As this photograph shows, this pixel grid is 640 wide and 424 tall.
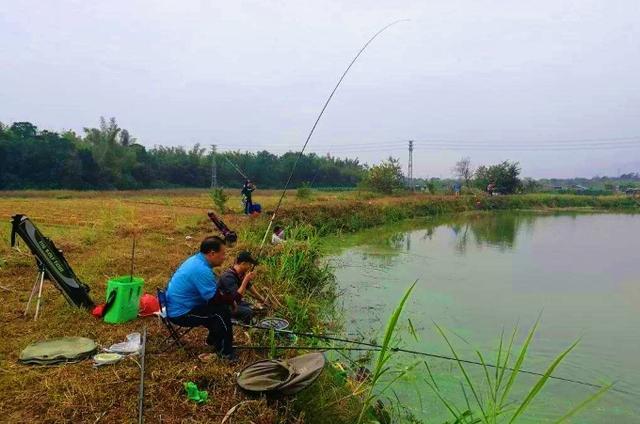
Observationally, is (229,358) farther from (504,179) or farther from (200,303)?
(504,179)

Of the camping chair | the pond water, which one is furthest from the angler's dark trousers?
the pond water

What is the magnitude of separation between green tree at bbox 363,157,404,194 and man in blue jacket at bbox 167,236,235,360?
83.1 ft

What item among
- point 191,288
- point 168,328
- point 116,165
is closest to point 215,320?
point 191,288

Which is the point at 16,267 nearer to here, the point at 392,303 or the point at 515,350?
the point at 392,303

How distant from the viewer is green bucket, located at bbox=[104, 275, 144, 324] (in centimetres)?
431

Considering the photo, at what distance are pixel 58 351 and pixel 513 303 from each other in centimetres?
666

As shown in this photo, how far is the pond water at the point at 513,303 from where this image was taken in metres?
4.49

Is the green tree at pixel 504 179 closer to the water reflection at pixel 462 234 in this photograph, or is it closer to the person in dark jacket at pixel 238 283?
the water reflection at pixel 462 234

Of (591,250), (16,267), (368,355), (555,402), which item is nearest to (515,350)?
(555,402)

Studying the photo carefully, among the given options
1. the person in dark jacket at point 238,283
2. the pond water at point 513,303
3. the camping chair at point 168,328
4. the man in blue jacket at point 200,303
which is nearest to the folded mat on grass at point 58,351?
the camping chair at point 168,328

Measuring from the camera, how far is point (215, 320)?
3.52 meters

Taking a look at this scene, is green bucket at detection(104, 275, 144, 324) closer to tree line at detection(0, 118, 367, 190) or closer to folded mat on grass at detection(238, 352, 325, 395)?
folded mat on grass at detection(238, 352, 325, 395)

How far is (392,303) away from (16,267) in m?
5.54

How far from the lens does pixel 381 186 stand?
28516 millimetres
